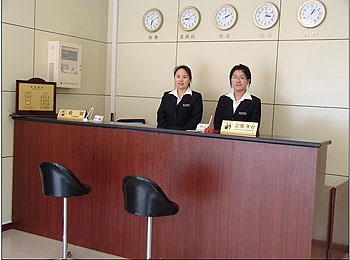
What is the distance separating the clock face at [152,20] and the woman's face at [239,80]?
1535 millimetres

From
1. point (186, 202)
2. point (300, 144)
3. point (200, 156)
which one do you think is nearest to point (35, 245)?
point (186, 202)

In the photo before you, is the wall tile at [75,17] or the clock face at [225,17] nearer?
the wall tile at [75,17]

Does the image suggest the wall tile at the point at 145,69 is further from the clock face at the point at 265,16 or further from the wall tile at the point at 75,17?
the clock face at the point at 265,16

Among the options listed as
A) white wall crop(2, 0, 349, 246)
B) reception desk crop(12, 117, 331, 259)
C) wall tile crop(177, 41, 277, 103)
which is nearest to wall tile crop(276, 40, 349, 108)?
white wall crop(2, 0, 349, 246)

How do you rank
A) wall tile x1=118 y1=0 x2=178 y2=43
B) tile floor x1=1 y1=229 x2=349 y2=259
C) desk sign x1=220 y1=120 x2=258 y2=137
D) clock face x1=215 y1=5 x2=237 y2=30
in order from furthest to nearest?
wall tile x1=118 y1=0 x2=178 y2=43
clock face x1=215 y1=5 x2=237 y2=30
tile floor x1=1 y1=229 x2=349 y2=259
desk sign x1=220 y1=120 x2=258 y2=137

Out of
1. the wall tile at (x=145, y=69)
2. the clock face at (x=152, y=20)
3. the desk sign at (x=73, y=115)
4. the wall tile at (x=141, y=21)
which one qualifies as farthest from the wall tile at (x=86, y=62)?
the desk sign at (x=73, y=115)

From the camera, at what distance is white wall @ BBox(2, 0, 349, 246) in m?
4.20

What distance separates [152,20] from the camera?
16.9ft

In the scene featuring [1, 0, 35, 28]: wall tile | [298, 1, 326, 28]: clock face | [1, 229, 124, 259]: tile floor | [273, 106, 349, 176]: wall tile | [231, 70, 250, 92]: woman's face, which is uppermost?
[298, 1, 326, 28]: clock face

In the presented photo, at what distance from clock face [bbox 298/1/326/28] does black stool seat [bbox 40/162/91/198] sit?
2.71m

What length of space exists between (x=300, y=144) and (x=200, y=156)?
0.72m

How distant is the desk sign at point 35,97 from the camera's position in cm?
415

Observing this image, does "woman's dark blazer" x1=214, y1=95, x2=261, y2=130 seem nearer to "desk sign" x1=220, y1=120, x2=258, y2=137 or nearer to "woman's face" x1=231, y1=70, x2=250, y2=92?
"woman's face" x1=231, y1=70, x2=250, y2=92

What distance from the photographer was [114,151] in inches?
139
